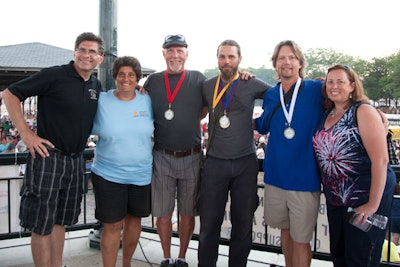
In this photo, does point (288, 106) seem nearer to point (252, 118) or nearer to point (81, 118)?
point (252, 118)

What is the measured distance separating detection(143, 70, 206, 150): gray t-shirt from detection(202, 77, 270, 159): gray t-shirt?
0.21 m

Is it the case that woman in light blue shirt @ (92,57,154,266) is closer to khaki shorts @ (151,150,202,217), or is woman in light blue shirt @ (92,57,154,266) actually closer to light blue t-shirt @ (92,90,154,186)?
light blue t-shirt @ (92,90,154,186)

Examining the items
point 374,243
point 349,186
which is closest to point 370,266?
point 374,243

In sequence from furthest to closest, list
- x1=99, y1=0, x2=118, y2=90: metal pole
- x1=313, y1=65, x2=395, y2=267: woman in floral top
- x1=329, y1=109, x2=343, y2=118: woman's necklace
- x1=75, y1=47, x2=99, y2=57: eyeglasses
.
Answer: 1. x1=99, y1=0, x2=118, y2=90: metal pole
2. x1=75, y1=47, x2=99, y2=57: eyeglasses
3. x1=329, y1=109, x2=343, y2=118: woman's necklace
4. x1=313, y1=65, x2=395, y2=267: woman in floral top

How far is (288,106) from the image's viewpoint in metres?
2.84

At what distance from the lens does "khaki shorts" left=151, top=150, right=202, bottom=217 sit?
10.9ft

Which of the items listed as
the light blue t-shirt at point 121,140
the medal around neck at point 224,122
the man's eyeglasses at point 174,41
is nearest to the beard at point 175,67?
the man's eyeglasses at point 174,41

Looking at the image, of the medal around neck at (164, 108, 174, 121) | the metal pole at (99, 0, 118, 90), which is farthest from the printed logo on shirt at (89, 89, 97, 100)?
the metal pole at (99, 0, 118, 90)

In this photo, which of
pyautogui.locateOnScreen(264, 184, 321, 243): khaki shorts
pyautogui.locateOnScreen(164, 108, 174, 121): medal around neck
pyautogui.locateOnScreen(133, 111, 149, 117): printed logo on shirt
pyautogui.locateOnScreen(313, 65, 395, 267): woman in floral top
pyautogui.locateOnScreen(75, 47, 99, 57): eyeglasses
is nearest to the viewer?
pyautogui.locateOnScreen(313, 65, 395, 267): woman in floral top

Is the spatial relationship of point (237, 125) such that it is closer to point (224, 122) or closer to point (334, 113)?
point (224, 122)

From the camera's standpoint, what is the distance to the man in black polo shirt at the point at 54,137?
279cm

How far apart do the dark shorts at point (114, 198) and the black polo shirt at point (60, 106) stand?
39cm

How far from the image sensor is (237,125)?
3094 millimetres

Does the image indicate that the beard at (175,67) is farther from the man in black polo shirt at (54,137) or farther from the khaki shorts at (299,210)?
the khaki shorts at (299,210)
